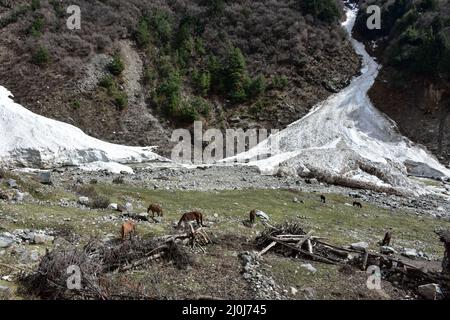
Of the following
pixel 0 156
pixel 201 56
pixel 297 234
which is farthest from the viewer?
pixel 201 56

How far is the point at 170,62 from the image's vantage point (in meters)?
61.9

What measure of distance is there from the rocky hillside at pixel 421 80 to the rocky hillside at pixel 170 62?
7407 mm

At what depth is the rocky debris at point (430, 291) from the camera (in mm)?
12700

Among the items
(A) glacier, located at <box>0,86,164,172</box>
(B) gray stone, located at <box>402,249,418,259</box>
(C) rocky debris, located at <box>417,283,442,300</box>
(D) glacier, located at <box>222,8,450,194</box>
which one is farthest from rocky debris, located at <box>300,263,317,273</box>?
(D) glacier, located at <box>222,8,450,194</box>

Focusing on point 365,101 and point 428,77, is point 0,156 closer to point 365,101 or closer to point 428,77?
point 365,101

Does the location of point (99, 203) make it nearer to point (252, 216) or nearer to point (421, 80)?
point (252, 216)

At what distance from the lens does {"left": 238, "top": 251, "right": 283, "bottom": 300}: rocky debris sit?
39.2 ft

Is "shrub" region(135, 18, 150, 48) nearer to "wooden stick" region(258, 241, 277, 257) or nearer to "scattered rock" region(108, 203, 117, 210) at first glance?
"scattered rock" region(108, 203, 117, 210)

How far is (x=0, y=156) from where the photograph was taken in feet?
110

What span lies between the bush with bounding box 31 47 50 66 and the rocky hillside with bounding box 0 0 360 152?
12 cm

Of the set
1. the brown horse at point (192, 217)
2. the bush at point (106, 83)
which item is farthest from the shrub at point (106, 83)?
the brown horse at point (192, 217)

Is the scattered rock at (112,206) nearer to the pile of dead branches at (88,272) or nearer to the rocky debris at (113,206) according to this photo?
the rocky debris at (113,206)
